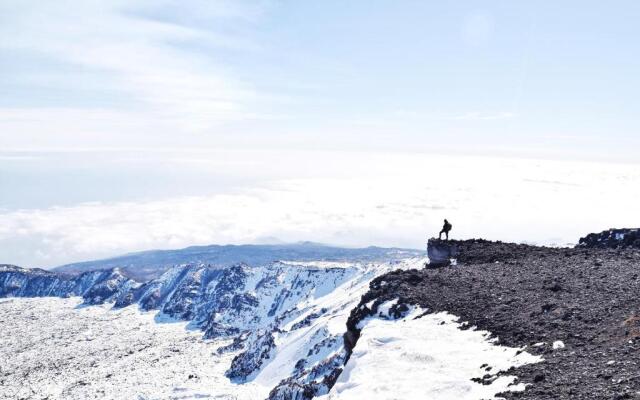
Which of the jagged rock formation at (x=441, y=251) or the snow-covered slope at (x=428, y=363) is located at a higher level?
the jagged rock formation at (x=441, y=251)

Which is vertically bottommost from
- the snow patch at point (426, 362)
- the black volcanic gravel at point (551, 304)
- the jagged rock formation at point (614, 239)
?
the snow patch at point (426, 362)

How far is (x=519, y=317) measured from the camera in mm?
34469

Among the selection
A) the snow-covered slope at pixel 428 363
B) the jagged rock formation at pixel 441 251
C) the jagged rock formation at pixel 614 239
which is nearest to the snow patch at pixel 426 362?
the snow-covered slope at pixel 428 363

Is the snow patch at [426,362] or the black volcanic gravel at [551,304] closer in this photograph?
the black volcanic gravel at [551,304]

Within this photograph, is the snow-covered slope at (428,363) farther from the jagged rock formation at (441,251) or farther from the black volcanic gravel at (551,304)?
the jagged rock formation at (441,251)

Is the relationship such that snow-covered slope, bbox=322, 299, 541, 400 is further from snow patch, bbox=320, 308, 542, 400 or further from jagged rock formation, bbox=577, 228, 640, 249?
jagged rock formation, bbox=577, 228, 640, 249

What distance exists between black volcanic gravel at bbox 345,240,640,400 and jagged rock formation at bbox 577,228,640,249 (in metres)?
6.99

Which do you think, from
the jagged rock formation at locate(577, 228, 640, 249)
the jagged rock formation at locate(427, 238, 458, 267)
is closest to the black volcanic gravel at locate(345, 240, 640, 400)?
the jagged rock formation at locate(427, 238, 458, 267)

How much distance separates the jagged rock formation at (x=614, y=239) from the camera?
61.4 metres

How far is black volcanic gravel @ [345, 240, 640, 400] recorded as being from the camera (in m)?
23.0

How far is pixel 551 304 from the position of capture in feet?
116

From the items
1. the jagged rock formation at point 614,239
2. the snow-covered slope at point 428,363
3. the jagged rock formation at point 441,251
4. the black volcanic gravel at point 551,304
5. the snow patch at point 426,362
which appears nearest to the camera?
the black volcanic gravel at point 551,304

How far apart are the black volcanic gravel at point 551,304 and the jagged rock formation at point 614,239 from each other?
6.99 metres

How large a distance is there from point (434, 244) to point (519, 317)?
31.3m
